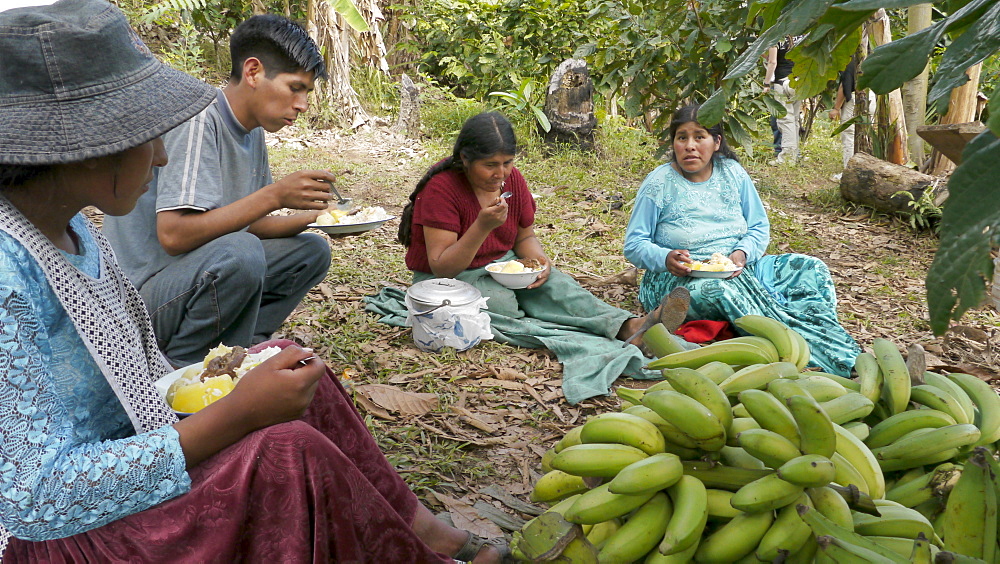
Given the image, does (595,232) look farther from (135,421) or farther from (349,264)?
(135,421)

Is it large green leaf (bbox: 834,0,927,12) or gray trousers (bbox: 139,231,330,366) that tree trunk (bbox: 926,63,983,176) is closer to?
gray trousers (bbox: 139,231,330,366)

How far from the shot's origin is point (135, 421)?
1.50 meters

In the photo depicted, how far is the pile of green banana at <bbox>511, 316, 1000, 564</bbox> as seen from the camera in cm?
140

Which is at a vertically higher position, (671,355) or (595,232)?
(671,355)

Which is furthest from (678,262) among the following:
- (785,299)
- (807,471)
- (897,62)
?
(897,62)

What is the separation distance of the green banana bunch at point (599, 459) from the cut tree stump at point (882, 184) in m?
5.08

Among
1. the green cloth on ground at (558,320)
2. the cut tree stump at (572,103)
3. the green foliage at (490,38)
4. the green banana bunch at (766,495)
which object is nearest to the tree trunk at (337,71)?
the green foliage at (490,38)

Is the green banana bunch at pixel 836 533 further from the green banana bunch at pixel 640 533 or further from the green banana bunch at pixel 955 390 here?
the green banana bunch at pixel 955 390

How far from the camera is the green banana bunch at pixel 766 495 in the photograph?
139 centimetres

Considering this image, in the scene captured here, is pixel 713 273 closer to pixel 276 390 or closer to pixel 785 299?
pixel 785 299

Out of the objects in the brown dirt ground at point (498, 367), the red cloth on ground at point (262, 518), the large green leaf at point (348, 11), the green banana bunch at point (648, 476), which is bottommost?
the brown dirt ground at point (498, 367)

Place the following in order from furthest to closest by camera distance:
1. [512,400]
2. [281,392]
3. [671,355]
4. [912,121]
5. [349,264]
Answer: [912,121]
[349,264]
[512,400]
[671,355]
[281,392]

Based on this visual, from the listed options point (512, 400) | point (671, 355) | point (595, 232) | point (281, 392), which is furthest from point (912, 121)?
point (281, 392)

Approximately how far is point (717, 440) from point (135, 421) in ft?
3.88
